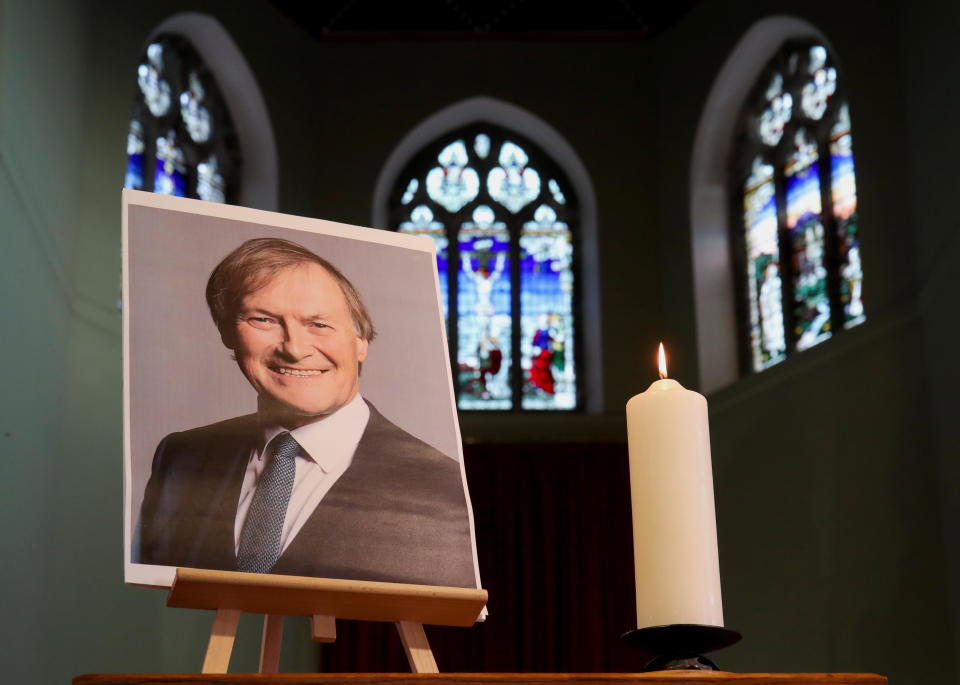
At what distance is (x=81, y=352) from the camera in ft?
17.0

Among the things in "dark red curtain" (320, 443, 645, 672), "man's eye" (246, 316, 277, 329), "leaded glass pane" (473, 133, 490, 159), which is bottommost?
"dark red curtain" (320, 443, 645, 672)

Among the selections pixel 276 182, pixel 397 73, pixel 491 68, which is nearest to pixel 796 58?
pixel 491 68

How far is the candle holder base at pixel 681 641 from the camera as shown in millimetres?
1538

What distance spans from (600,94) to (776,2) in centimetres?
134

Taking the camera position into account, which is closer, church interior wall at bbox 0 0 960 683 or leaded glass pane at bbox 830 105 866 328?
church interior wall at bbox 0 0 960 683

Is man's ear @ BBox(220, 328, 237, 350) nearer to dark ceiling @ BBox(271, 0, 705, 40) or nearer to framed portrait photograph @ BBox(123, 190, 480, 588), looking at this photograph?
framed portrait photograph @ BBox(123, 190, 480, 588)

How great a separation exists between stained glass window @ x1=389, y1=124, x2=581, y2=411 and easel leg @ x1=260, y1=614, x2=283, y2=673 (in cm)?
508

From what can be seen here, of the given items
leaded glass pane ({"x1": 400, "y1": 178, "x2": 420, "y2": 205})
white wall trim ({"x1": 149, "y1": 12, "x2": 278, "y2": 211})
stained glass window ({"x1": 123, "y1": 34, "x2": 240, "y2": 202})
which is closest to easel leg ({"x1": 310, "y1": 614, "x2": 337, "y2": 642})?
stained glass window ({"x1": 123, "y1": 34, "x2": 240, "y2": 202})

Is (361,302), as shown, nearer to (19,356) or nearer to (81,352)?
(19,356)

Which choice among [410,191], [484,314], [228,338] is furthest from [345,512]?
[410,191]

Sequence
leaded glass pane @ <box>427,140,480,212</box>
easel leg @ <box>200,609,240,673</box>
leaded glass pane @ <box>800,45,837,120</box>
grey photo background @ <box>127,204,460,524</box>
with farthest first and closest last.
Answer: leaded glass pane @ <box>427,140,480,212</box>, leaded glass pane @ <box>800,45,837,120</box>, grey photo background @ <box>127,204,460,524</box>, easel leg @ <box>200,609,240,673</box>

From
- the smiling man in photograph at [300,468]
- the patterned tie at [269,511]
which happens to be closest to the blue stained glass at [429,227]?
the smiling man in photograph at [300,468]

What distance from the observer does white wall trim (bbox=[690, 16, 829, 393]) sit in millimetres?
6645

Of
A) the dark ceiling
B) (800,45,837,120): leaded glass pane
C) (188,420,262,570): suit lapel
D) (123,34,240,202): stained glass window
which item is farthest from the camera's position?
the dark ceiling
